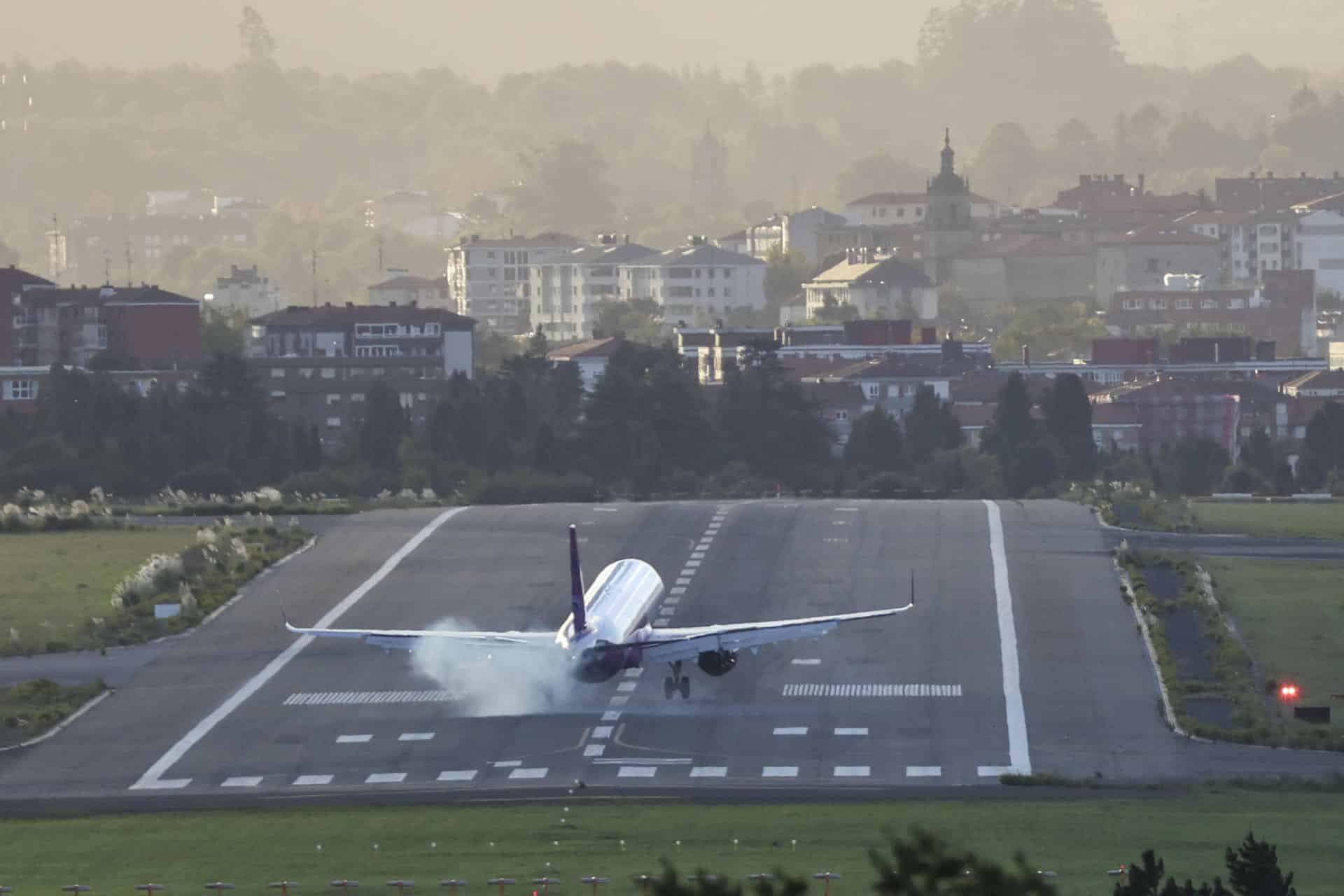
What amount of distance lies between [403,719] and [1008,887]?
127 ft

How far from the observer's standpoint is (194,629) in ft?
240

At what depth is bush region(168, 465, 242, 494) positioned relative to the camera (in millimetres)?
123562

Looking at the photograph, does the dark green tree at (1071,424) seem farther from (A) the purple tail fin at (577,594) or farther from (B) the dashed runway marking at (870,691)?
(A) the purple tail fin at (577,594)

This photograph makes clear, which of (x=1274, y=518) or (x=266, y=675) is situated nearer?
(x=266, y=675)

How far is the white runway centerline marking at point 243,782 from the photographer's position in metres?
54.8

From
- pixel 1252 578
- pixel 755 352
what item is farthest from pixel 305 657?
pixel 755 352

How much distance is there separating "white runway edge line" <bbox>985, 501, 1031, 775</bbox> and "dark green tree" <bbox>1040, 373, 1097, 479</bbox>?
2148 inches

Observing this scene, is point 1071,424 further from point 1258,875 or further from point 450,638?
point 1258,875

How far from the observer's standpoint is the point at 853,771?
5453 centimetres

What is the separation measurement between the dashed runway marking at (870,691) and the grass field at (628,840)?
10.6m

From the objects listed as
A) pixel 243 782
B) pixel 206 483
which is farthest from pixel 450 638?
pixel 206 483

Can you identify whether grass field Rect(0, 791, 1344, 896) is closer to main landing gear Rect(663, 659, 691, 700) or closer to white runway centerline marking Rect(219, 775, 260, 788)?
white runway centerline marking Rect(219, 775, 260, 788)

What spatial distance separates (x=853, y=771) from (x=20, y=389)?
471ft

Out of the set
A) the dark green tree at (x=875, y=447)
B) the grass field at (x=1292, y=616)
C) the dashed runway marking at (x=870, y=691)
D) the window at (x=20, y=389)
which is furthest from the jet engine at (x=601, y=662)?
the window at (x=20, y=389)
